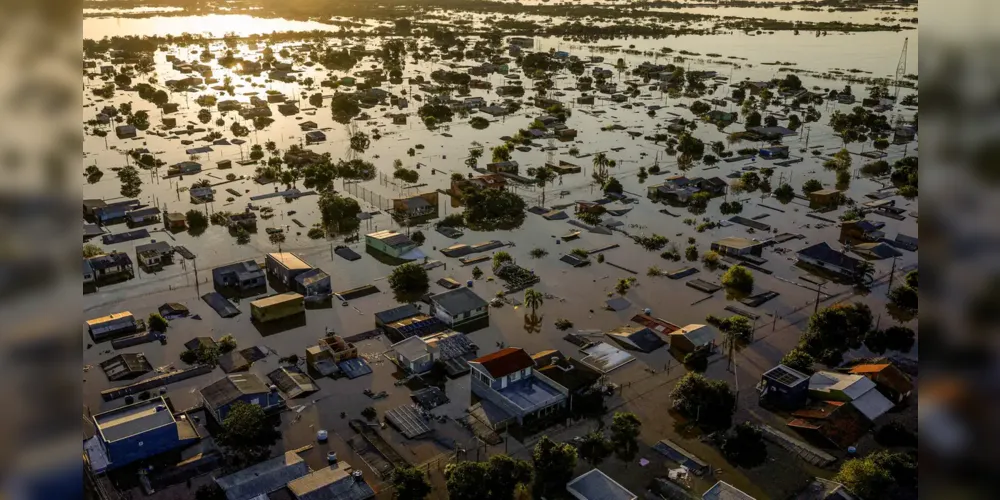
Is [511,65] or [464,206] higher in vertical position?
[511,65]

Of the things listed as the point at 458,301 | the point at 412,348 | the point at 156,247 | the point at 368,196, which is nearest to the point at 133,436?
the point at 412,348

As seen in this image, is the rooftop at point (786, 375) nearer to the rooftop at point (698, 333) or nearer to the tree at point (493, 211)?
the rooftop at point (698, 333)

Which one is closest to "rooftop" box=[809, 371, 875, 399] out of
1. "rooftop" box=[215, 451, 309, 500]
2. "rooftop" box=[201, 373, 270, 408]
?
"rooftop" box=[215, 451, 309, 500]

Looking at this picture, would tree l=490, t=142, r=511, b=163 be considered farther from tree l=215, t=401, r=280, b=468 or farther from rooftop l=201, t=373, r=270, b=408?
tree l=215, t=401, r=280, b=468

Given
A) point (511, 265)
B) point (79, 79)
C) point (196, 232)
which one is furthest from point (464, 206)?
point (79, 79)

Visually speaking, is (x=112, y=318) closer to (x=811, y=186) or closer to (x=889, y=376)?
(x=889, y=376)

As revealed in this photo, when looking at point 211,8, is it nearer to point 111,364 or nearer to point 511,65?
point 511,65

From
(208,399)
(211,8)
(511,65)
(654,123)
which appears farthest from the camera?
(211,8)
